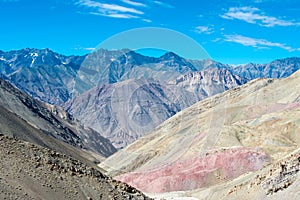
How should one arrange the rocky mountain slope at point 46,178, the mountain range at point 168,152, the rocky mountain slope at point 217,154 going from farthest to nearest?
the rocky mountain slope at point 217,154 → the mountain range at point 168,152 → the rocky mountain slope at point 46,178

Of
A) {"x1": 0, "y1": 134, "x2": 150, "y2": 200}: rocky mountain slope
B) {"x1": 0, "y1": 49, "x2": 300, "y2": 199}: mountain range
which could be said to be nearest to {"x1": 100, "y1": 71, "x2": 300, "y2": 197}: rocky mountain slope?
{"x1": 0, "y1": 49, "x2": 300, "y2": 199}: mountain range

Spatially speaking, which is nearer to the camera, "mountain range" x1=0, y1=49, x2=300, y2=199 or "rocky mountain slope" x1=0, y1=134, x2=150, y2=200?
"rocky mountain slope" x1=0, y1=134, x2=150, y2=200

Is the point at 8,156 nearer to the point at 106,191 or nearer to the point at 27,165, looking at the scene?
the point at 27,165

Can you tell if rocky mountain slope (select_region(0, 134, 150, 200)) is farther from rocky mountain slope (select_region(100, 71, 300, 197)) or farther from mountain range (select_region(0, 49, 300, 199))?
rocky mountain slope (select_region(100, 71, 300, 197))

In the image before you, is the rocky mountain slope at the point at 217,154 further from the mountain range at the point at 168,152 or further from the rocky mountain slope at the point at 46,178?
the rocky mountain slope at the point at 46,178

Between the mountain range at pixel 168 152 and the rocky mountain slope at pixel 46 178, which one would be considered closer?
the rocky mountain slope at pixel 46 178

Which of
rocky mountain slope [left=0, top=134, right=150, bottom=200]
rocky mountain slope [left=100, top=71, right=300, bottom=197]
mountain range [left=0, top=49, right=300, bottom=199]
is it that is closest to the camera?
rocky mountain slope [left=0, top=134, right=150, bottom=200]

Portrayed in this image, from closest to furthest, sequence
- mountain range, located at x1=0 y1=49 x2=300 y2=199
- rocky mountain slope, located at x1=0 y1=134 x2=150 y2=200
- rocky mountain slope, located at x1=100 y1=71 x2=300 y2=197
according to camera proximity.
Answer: rocky mountain slope, located at x1=0 y1=134 x2=150 y2=200, mountain range, located at x1=0 y1=49 x2=300 y2=199, rocky mountain slope, located at x1=100 y1=71 x2=300 y2=197

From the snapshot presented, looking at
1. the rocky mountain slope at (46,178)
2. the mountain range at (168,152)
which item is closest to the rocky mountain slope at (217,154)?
the mountain range at (168,152)

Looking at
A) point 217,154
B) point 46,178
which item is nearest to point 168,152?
point 217,154

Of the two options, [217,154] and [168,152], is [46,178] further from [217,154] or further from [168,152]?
[168,152]
